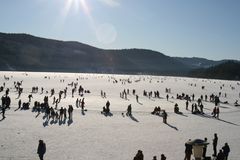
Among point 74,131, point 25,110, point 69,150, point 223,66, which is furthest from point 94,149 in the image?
point 223,66

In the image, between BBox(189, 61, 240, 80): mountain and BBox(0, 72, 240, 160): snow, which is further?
BBox(189, 61, 240, 80): mountain

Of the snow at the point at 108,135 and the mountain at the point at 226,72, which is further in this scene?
the mountain at the point at 226,72

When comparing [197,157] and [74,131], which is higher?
[197,157]

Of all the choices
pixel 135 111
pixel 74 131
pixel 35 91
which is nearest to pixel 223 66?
pixel 35 91

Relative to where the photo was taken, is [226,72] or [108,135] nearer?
[108,135]

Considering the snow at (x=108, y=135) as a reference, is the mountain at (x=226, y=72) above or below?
above

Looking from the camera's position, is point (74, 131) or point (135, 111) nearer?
point (74, 131)

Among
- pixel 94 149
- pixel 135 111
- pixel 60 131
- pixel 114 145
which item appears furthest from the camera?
pixel 135 111

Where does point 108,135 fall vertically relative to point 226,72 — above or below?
below

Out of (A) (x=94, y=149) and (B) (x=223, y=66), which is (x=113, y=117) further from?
(B) (x=223, y=66)

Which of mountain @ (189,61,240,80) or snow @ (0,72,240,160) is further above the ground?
mountain @ (189,61,240,80)

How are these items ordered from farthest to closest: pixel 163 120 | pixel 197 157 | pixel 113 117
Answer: pixel 113 117 → pixel 163 120 → pixel 197 157

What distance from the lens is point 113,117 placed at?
2966cm

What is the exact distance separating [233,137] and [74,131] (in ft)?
32.3
